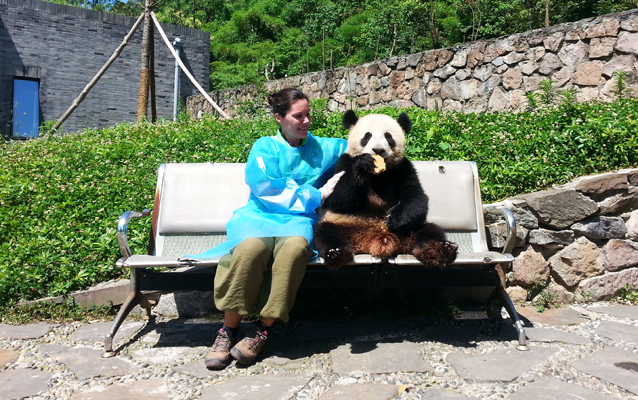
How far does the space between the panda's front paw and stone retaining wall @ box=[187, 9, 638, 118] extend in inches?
187

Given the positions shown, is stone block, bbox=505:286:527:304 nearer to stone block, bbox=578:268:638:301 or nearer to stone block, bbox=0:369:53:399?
stone block, bbox=578:268:638:301

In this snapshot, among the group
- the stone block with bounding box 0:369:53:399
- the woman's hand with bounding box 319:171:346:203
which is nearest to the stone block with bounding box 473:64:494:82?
the woman's hand with bounding box 319:171:346:203

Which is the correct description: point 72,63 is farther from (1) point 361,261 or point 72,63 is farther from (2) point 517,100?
(1) point 361,261

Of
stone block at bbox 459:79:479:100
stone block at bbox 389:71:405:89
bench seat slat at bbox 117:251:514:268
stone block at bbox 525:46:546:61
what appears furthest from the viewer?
stone block at bbox 389:71:405:89

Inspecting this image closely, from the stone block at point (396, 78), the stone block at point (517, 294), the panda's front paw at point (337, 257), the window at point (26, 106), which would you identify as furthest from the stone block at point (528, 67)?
the window at point (26, 106)

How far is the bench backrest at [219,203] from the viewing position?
10.2ft

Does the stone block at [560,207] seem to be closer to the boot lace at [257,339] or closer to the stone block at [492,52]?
the boot lace at [257,339]

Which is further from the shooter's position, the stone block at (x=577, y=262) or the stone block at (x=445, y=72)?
the stone block at (x=445, y=72)

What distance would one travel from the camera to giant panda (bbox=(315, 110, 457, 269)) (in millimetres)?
2486

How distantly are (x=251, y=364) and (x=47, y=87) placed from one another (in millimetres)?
13713

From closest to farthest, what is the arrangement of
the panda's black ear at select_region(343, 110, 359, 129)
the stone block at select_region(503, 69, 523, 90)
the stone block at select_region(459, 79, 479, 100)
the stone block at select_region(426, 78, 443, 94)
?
the panda's black ear at select_region(343, 110, 359, 129) < the stone block at select_region(503, 69, 523, 90) < the stone block at select_region(459, 79, 479, 100) < the stone block at select_region(426, 78, 443, 94)

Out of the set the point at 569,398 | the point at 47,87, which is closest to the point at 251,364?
the point at 569,398

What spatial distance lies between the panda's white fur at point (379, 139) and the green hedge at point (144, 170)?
1352 millimetres

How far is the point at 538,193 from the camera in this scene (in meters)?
3.49
